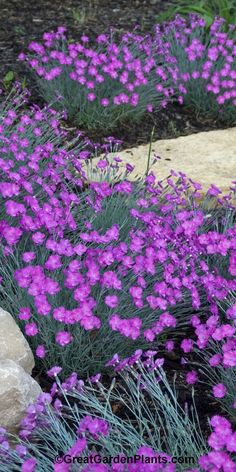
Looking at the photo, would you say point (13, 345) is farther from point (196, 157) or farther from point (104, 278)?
point (196, 157)

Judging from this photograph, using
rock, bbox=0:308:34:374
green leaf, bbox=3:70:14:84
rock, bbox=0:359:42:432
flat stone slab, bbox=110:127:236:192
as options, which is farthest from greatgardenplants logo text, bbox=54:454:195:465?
green leaf, bbox=3:70:14:84

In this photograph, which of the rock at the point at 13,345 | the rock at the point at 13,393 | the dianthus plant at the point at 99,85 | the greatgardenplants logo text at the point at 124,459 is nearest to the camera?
the greatgardenplants logo text at the point at 124,459

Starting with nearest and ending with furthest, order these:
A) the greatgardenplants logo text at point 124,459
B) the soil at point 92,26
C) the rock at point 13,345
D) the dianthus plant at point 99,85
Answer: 1. the greatgardenplants logo text at point 124,459
2. the rock at point 13,345
3. the dianthus plant at point 99,85
4. the soil at point 92,26

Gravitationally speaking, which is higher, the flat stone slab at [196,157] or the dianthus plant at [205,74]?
the dianthus plant at [205,74]

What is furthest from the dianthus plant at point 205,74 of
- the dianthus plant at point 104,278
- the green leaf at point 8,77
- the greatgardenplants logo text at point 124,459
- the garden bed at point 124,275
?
the greatgardenplants logo text at point 124,459

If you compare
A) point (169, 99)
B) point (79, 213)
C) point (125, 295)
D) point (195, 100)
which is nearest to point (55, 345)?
point (125, 295)

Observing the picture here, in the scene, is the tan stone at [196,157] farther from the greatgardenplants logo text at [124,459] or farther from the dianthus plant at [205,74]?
the greatgardenplants logo text at [124,459]

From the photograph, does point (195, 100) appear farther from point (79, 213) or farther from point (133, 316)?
point (133, 316)
